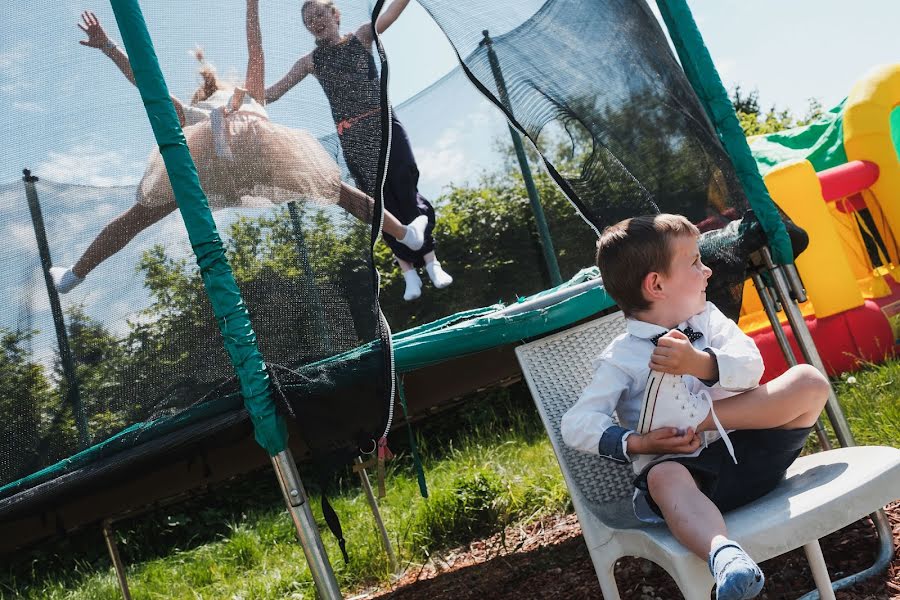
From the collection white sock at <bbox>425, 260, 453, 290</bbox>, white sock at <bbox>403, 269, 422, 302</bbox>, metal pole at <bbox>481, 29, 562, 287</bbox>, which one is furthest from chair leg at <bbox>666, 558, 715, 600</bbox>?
metal pole at <bbox>481, 29, 562, 287</bbox>

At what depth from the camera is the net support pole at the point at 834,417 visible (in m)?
1.78

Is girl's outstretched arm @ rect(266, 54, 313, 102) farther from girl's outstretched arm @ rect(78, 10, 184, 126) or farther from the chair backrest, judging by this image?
the chair backrest

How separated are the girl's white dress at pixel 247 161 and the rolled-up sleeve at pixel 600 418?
794 mm

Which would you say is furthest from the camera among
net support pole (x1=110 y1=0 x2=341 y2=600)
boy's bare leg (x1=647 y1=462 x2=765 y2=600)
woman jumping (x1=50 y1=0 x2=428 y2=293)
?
woman jumping (x1=50 y1=0 x2=428 y2=293)

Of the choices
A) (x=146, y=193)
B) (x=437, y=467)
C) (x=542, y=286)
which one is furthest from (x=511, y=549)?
(x=146, y=193)

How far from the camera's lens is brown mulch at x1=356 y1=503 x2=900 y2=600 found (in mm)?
1876

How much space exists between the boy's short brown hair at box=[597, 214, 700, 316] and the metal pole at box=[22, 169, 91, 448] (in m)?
1.31

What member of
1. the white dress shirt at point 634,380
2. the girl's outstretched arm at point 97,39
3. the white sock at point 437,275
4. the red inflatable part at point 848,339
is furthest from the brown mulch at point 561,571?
the girl's outstretched arm at point 97,39

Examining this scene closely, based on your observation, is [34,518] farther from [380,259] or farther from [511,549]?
[380,259]

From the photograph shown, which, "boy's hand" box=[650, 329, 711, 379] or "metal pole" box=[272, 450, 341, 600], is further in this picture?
"metal pole" box=[272, 450, 341, 600]

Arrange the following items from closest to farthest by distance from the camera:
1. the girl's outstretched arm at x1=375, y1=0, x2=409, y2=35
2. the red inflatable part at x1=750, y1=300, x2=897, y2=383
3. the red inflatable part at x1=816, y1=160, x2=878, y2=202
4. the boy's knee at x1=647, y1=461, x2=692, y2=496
→ the boy's knee at x1=647, y1=461, x2=692, y2=496 → the girl's outstretched arm at x1=375, y1=0, x2=409, y2=35 → the red inflatable part at x1=750, y1=300, x2=897, y2=383 → the red inflatable part at x1=816, y1=160, x2=878, y2=202

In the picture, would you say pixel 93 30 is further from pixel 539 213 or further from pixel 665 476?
pixel 539 213

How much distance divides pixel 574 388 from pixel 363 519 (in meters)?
1.95

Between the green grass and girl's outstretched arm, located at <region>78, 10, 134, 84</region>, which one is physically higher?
girl's outstretched arm, located at <region>78, 10, 134, 84</region>
